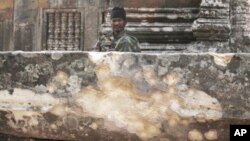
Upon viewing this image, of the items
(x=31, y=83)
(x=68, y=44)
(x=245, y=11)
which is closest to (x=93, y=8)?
(x=68, y=44)

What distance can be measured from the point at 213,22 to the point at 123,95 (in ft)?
13.4

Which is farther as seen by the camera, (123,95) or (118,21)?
(118,21)

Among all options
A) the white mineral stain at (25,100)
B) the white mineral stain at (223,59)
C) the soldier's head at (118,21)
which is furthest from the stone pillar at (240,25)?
the white mineral stain at (25,100)

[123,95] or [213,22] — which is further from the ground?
[213,22]

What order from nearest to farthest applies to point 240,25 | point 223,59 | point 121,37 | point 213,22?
point 223,59, point 121,37, point 213,22, point 240,25

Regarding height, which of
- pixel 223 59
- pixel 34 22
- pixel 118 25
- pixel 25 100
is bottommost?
pixel 25 100

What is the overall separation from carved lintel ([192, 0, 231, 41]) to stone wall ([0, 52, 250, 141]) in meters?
3.93

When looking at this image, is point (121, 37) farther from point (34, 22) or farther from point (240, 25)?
point (34, 22)

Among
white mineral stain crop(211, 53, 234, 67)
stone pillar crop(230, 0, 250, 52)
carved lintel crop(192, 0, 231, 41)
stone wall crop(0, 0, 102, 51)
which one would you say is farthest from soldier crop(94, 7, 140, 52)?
stone wall crop(0, 0, 102, 51)


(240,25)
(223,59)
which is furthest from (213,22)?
(223,59)

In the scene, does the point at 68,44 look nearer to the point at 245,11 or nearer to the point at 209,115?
the point at 245,11

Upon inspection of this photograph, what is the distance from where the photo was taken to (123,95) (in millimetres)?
2146

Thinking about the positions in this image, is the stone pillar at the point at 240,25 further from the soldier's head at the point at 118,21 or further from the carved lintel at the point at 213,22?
the soldier's head at the point at 118,21

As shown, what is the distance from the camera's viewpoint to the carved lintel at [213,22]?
5930 mm
